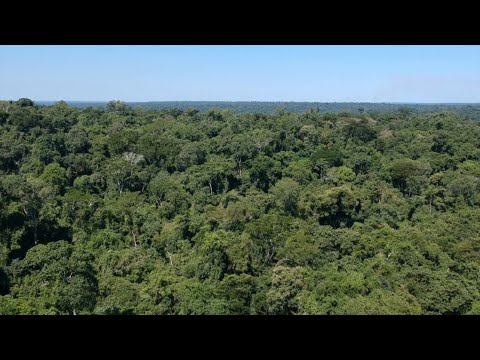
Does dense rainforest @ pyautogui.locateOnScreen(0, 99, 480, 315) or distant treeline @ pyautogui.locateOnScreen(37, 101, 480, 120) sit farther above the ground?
distant treeline @ pyautogui.locateOnScreen(37, 101, 480, 120)

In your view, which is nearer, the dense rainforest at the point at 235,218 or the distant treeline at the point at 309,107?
the dense rainforest at the point at 235,218

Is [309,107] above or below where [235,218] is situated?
above

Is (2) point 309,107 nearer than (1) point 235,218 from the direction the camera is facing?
No

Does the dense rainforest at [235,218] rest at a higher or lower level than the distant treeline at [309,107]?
lower

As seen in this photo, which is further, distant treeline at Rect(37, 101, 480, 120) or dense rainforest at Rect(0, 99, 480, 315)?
distant treeline at Rect(37, 101, 480, 120)
